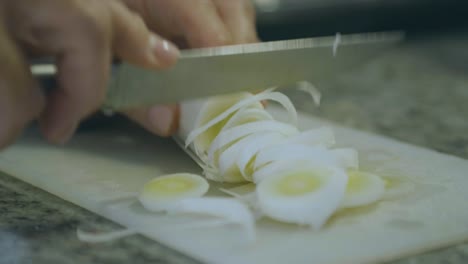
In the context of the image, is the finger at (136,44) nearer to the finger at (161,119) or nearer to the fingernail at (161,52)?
the fingernail at (161,52)

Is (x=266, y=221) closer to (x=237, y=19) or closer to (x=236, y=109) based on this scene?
(x=236, y=109)

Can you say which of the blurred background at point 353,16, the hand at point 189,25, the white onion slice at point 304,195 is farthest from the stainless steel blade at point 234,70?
the blurred background at point 353,16

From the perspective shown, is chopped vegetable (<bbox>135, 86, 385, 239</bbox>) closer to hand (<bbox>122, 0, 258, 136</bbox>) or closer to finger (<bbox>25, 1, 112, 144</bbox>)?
hand (<bbox>122, 0, 258, 136</bbox>)

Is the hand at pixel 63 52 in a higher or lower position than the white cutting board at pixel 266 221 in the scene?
higher

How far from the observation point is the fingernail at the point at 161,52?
91 cm

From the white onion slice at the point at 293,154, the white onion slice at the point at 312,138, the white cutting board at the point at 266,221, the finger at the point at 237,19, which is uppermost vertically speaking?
the finger at the point at 237,19

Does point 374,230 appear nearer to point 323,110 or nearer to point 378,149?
point 378,149

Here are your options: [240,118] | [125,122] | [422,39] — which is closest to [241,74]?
[240,118]

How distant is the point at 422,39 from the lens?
2.80 metres

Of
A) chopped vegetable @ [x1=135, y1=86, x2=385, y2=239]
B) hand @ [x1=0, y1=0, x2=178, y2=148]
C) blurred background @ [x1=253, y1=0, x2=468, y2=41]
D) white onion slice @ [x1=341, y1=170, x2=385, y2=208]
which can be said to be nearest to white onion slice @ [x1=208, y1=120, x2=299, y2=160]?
chopped vegetable @ [x1=135, y1=86, x2=385, y2=239]

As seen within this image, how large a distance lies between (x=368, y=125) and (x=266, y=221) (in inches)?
26.8

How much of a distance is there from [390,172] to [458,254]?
27 centimetres

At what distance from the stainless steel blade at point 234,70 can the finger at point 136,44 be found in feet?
0.48

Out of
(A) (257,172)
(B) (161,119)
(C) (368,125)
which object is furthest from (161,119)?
(C) (368,125)
